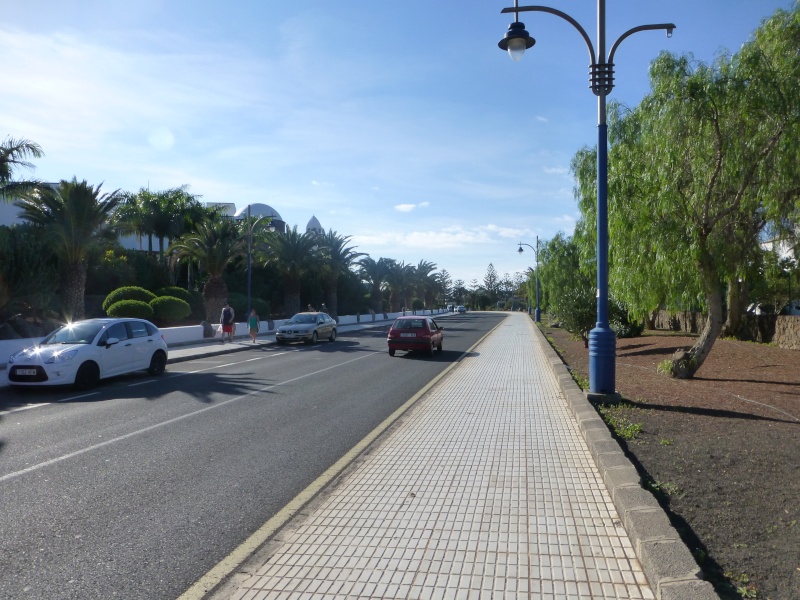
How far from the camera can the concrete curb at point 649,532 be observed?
3.67m

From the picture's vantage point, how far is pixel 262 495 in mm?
6031

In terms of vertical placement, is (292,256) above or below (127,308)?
above

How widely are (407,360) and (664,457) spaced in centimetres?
1420

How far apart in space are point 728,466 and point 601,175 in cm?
537

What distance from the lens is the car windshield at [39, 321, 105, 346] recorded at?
1389cm

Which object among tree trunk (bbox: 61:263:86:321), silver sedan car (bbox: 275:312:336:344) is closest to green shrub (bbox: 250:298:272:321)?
silver sedan car (bbox: 275:312:336:344)

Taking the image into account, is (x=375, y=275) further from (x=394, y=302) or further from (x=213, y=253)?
(x=213, y=253)

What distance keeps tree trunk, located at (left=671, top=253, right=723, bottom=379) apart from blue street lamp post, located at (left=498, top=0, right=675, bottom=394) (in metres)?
3.43

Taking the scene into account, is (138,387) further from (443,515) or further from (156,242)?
(156,242)

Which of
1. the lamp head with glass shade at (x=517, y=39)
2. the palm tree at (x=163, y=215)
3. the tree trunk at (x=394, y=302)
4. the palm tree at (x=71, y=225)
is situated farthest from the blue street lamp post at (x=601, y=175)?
the tree trunk at (x=394, y=302)

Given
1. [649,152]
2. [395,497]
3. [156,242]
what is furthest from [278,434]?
[156,242]

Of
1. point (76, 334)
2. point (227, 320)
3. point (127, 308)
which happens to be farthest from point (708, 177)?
point (127, 308)

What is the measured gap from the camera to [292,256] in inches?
1772

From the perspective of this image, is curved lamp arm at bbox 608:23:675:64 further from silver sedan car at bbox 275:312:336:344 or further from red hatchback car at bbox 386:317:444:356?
silver sedan car at bbox 275:312:336:344
